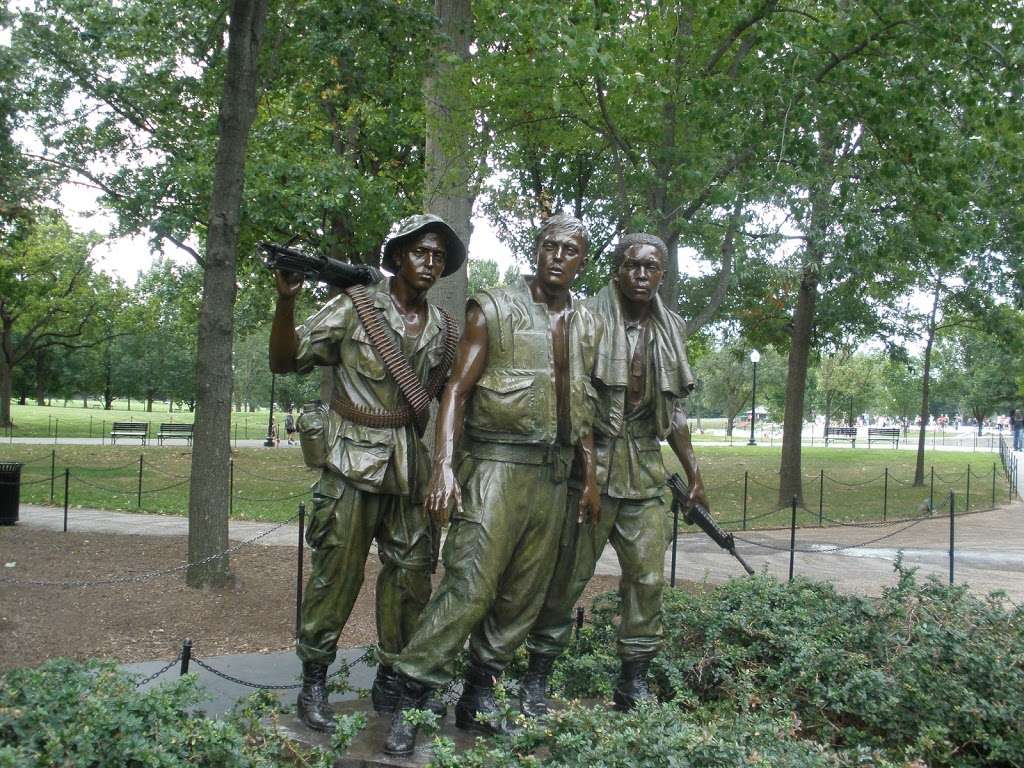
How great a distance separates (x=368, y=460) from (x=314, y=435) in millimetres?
284

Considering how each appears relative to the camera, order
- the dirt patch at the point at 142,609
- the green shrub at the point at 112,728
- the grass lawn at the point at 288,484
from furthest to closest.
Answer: the grass lawn at the point at 288,484, the dirt patch at the point at 142,609, the green shrub at the point at 112,728

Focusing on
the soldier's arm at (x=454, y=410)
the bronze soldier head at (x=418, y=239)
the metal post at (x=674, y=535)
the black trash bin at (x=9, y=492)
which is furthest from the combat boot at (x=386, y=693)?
the black trash bin at (x=9, y=492)

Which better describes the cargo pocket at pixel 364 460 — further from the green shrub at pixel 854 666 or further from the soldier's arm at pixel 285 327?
the green shrub at pixel 854 666

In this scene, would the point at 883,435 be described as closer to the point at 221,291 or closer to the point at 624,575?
the point at 221,291

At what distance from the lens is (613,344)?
457 cm

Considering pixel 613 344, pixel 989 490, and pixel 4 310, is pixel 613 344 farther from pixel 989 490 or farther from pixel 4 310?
pixel 4 310

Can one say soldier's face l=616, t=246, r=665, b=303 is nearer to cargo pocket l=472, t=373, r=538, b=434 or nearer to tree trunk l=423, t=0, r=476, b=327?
cargo pocket l=472, t=373, r=538, b=434

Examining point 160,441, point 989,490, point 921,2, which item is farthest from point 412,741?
point 160,441

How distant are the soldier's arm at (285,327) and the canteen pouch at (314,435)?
0.22m

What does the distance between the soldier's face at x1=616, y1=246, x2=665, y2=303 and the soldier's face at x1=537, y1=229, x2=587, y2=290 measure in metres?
0.35

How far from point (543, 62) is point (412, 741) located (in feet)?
19.7

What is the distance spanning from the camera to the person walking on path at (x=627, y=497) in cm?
458

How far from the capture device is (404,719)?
3.88 meters

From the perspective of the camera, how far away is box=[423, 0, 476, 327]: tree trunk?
29.7 ft
